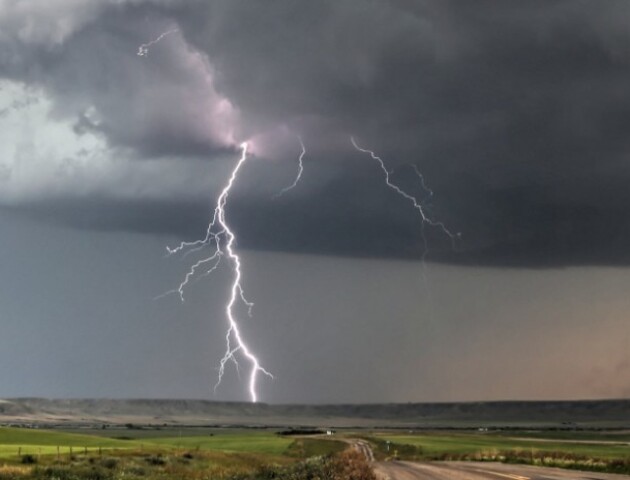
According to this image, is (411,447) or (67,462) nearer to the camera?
(67,462)

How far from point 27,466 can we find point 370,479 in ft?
72.8

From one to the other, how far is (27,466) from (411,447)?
57709 millimetres

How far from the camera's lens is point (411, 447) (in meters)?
102

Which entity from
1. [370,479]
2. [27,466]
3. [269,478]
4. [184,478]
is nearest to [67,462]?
[27,466]

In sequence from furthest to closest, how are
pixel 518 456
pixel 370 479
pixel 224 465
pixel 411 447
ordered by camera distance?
pixel 411 447 < pixel 518 456 < pixel 224 465 < pixel 370 479

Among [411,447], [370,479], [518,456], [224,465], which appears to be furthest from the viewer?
[411,447]

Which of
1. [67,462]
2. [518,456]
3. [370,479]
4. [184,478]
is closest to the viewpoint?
[370,479]

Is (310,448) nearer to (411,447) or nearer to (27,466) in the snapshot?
(411,447)

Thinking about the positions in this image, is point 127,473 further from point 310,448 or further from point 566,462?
point 310,448

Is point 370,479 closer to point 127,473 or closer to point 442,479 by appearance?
point 442,479

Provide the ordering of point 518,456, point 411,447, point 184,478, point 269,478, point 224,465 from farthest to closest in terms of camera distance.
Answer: point 411,447
point 518,456
point 224,465
point 184,478
point 269,478

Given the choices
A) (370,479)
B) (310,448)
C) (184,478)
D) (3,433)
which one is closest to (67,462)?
(184,478)

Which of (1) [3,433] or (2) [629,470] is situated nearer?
(2) [629,470]

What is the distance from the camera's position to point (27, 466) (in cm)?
5253
